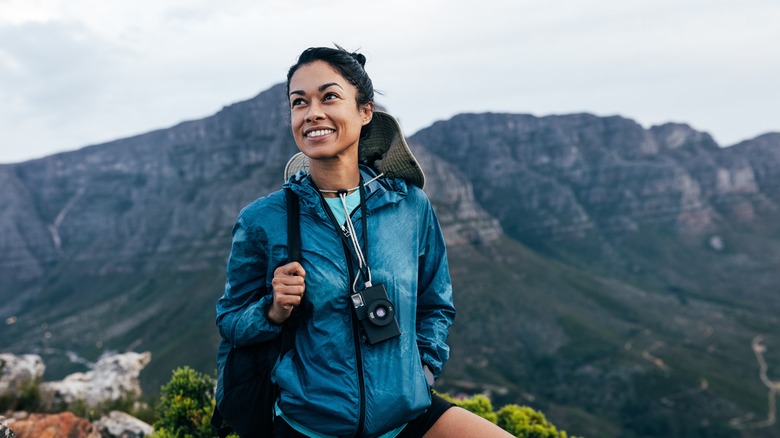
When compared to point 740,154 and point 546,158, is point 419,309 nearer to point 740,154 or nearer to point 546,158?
point 546,158

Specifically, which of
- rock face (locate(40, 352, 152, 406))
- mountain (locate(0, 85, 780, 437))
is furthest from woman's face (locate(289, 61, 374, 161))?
mountain (locate(0, 85, 780, 437))

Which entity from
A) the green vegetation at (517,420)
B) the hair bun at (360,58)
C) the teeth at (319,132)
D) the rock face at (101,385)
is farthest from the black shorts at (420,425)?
the rock face at (101,385)

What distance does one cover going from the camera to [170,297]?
105m

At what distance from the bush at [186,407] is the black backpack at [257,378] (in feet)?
14.4

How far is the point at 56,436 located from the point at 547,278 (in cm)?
10195

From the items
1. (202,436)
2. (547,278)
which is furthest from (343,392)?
(547,278)

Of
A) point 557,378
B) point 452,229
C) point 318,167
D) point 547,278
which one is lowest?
point 557,378

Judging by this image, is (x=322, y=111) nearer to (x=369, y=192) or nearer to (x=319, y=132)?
(x=319, y=132)

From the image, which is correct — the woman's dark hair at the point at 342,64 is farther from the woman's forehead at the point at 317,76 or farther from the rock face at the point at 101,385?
the rock face at the point at 101,385

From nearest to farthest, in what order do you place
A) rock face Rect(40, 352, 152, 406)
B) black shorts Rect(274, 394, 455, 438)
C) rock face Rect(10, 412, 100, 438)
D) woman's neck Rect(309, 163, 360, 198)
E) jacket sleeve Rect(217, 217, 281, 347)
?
jacket sleeve Rect(217, 217, 281, 347) < black shorts Rect(274, 394, 455, 438) < woman's neck Rect(309, 163, 360, 198) < rock face Rect(10, 412, 100, 438) < rock face Rect(40, 352, 152, 406)

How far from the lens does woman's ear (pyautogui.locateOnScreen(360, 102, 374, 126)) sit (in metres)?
3.27

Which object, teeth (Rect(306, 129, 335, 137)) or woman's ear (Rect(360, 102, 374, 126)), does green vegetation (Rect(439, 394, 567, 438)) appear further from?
teeth (Rect(306, 129, 335, 137))

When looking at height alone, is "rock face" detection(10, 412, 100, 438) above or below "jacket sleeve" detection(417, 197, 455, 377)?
below

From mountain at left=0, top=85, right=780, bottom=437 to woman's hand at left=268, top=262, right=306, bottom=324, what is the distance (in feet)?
215
